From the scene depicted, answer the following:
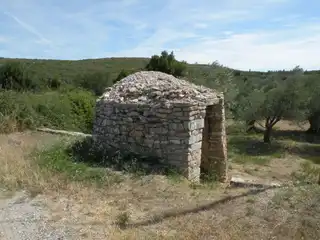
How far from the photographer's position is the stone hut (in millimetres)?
7363

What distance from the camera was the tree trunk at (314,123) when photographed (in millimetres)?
21500

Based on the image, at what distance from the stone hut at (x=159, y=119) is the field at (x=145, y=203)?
1.96ft

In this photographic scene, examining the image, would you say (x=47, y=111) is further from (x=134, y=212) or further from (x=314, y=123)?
(x=314, y=123)

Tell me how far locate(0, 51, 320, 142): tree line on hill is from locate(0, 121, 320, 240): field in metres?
7.24

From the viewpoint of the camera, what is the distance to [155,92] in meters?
7.85

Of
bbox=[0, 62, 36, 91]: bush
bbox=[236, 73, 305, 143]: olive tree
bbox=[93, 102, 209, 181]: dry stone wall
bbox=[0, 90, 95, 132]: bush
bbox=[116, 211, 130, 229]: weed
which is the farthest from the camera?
bbox=[0, 62, 36, 91]: bush

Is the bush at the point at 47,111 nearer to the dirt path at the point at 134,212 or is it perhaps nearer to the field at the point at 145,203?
the field at the point at 145,203

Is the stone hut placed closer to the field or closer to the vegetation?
the field

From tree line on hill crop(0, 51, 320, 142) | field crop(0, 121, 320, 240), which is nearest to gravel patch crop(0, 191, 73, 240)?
field crop(0, 121, 320, 240)

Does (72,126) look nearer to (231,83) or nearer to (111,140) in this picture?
(111,140)

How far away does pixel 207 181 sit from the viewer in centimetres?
823

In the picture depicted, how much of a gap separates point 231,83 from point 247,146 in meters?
10.4

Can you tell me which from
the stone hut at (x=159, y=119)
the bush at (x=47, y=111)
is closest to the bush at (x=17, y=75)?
the bush at (x=47, y=111)

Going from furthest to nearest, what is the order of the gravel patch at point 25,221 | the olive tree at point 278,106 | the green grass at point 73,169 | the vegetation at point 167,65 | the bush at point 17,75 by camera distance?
the vegetation at point 167,65, the bush at point 17,75, the olive tree at point 278,106, the green grass at point 73,169, the gravel patch at point 25,221
